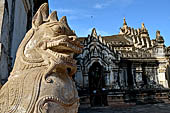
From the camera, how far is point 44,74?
1794mm

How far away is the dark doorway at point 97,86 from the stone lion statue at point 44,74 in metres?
11.3

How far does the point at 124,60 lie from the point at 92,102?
4.77 metres

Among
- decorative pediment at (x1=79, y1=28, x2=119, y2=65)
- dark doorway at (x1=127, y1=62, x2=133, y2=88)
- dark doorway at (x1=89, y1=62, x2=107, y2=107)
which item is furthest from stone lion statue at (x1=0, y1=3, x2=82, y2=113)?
dark doorway at (x1=127, y1=62, x2=133, y2=88)

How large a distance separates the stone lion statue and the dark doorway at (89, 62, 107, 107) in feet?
37.1

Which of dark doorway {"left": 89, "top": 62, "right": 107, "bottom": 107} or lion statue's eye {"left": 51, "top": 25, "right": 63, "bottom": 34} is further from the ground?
lion statue's eye {"left": 51, "top": 25, "right": 63, "bottom": 34}

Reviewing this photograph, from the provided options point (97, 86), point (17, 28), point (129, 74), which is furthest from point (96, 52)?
point (17, 28)

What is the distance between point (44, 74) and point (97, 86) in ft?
41.1

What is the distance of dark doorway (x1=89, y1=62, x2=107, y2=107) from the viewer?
1305cm

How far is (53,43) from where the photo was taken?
189 cm

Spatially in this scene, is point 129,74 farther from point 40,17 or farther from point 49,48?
point 49,48

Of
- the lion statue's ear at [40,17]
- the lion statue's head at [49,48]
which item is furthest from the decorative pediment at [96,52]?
the lion statue's head at [49,48]

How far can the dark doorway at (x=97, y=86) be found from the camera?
1305 centimetres

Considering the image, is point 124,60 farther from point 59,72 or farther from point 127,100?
point 59,72

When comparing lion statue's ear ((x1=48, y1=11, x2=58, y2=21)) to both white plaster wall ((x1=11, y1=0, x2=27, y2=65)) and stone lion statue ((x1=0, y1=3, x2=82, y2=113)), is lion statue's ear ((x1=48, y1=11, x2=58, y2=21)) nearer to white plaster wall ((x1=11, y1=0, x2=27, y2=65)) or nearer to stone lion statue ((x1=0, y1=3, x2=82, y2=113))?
stone lion statue ((x1=0, y1=3, x2=82, y2=113))
